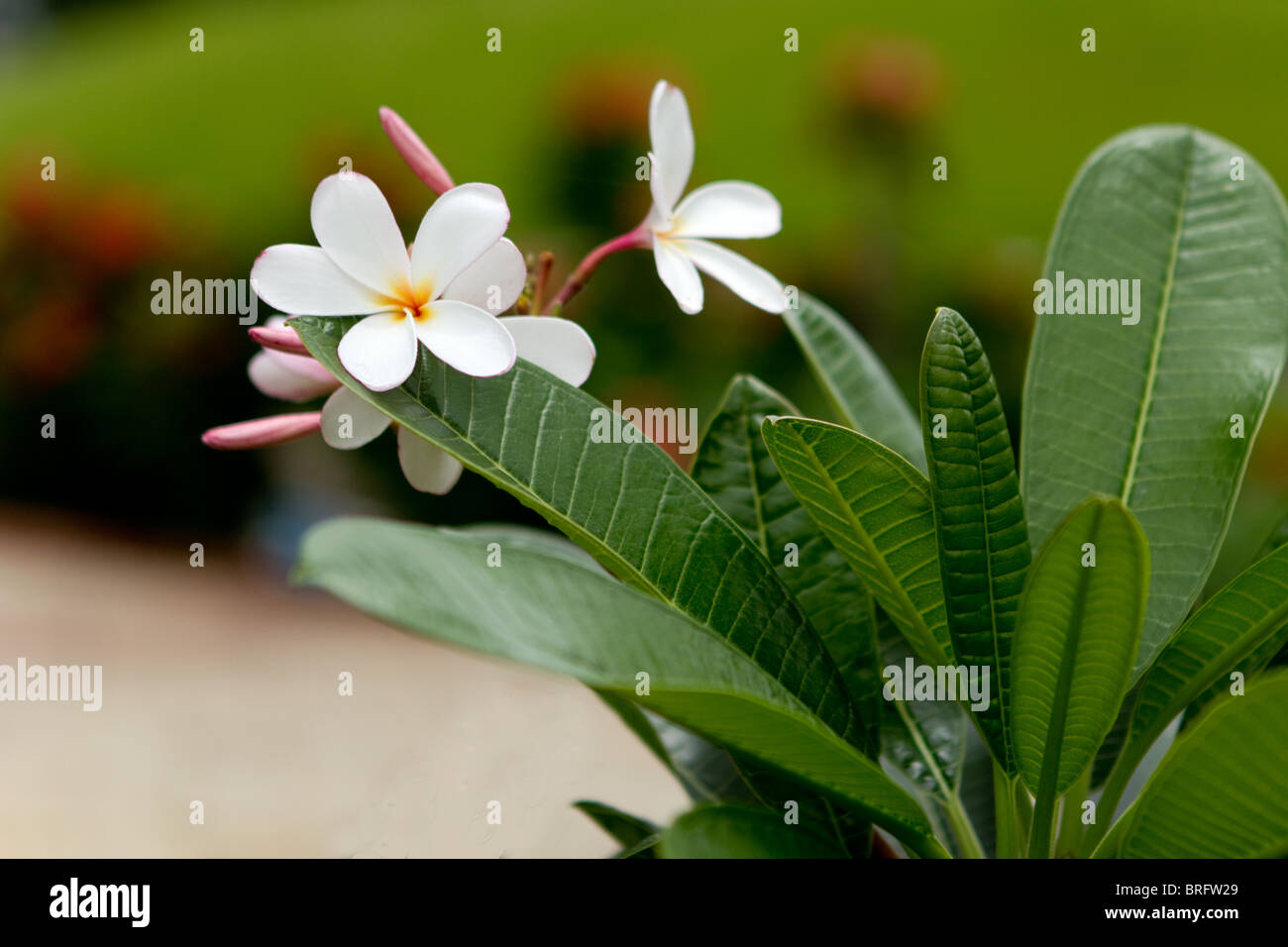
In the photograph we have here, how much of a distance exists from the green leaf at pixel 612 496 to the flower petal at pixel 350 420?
0.03 metres

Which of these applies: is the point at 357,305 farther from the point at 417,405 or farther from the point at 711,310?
the point at 711,310

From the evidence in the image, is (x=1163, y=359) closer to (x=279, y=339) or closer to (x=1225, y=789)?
A: (x=1225, y=789)

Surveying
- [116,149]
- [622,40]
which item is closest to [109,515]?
[116,149]

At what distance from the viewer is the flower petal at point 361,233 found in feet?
1.38

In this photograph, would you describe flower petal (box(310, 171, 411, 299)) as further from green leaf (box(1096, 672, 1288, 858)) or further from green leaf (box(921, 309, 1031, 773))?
green leaf (box(1096, 672, 1288, 858))

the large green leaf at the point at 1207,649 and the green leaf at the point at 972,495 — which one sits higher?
the green leaf at the point at 972,495

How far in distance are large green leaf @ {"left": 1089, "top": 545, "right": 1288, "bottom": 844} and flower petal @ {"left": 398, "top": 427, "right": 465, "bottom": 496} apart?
0.31 meters

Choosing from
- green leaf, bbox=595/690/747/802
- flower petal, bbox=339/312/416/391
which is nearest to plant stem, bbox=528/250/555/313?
flower petal, bbox=339/312/416/391

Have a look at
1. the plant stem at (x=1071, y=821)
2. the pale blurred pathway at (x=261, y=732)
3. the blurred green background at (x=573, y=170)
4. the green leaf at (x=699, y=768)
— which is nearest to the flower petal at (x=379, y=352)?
the pale blurred pathway at (x=261, y=732)

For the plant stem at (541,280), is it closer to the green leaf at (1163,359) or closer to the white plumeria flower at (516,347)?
the white plumeria flower at (516,347)

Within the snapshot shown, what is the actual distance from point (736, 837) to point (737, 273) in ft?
0.87

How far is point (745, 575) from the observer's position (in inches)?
18.0

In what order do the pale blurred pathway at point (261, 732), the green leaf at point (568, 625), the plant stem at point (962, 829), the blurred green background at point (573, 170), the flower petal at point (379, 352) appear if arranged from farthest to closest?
the blurred green background at point (573, 170) < the pale blurred pathway at point (261, 732) < the plant stem at point (962, 829) < the flower petal at point (379, 352) < the green leaf at point (568, 625)

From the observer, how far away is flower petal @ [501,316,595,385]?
1.49 ft
